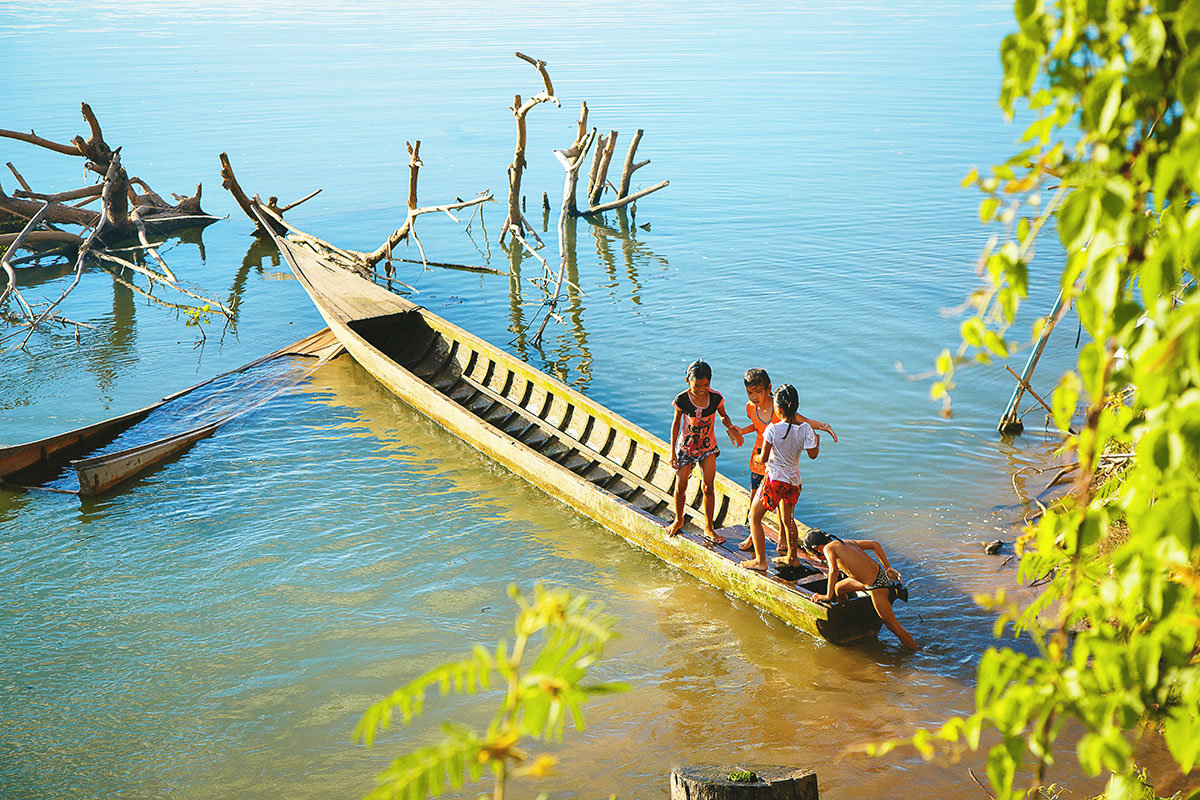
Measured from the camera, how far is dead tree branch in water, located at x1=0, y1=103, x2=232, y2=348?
16250mm

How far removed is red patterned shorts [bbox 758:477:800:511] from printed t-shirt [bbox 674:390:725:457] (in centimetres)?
64

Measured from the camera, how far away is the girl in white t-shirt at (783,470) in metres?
6.84

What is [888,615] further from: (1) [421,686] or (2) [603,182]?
(2) [603,182]

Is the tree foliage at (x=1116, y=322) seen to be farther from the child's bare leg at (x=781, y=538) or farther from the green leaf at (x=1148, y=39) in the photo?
the child's bare leg at (x=781, y=538)

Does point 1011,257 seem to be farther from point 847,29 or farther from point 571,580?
point 847,29

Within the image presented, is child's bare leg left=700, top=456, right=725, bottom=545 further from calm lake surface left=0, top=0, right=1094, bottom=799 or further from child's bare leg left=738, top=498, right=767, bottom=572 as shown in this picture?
calm lake surface left=0, top=0, right=1094, bottom=799

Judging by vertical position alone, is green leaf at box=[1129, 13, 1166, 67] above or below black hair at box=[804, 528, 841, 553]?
above

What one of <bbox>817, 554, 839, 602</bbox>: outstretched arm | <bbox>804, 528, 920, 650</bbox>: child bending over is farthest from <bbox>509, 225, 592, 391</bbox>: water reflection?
<bbox>817, 554, 839, 602</bbox>: outstretched arm

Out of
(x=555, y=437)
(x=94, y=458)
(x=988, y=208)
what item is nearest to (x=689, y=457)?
(x=555, y=437)

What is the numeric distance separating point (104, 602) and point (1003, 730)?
869 cm

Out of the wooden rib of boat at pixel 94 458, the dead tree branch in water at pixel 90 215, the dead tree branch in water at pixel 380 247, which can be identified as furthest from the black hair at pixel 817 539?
the dead tree branch in water at pixel 90 215

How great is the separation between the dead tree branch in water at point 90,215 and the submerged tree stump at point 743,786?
13691 millimetres

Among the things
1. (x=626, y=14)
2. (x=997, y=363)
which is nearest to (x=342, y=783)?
(x=997, y=363)

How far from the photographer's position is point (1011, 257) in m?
1.73
